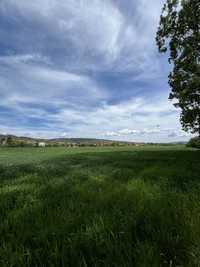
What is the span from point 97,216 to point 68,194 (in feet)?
7.47

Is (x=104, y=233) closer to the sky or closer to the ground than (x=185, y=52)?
closer to the ground

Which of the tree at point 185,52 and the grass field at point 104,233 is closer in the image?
the grass field at point 104,233

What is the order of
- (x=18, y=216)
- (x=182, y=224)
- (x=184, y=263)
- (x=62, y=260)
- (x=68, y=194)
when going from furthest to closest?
(x=68, y=194) < (x=18, y=216) < (x=182, y=224) < (x=62, y=260) < (x=184, y=263)

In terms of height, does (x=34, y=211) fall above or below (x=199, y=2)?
below

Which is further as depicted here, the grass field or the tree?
the tree

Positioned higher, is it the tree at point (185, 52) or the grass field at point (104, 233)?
the tree at point (185, 52)

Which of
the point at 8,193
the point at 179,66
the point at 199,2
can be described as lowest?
the point at 8,193

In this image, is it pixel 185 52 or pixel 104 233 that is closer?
pixel 104 233

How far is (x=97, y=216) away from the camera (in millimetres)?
3803

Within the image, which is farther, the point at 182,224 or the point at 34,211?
the point at 34,211

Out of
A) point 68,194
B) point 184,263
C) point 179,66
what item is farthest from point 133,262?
point 179,66

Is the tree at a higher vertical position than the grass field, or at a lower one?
higher

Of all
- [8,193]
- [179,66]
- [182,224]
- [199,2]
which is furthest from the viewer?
[179,66]

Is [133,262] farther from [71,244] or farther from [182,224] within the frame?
[182,224]
